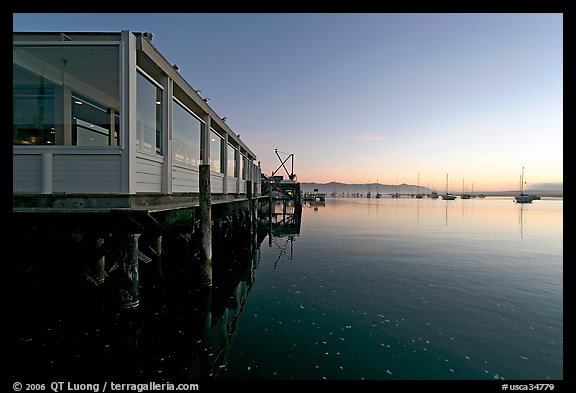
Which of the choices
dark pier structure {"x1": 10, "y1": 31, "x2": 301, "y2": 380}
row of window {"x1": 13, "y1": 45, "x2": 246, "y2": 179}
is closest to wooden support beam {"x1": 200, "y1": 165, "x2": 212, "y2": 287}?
dark pier structure {"x1": 10, "y1": 31, "x2": 301, "y2": 380}

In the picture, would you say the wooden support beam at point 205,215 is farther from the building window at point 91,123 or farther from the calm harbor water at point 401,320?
the building window at point 91,123

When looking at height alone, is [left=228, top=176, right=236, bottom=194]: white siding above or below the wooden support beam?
above

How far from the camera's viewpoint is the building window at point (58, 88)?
6250 mm

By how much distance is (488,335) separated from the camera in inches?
272

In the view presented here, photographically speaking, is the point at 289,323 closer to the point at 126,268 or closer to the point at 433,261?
the point at 126,268

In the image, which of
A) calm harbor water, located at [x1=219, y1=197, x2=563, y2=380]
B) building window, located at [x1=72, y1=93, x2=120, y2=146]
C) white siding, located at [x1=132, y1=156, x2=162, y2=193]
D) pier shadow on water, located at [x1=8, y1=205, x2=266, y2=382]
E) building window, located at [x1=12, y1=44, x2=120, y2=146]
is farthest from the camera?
building window, located at [x1=72, y1=93, x2=120, y2=146]

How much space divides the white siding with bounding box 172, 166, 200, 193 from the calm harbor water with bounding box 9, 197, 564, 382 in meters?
3.26

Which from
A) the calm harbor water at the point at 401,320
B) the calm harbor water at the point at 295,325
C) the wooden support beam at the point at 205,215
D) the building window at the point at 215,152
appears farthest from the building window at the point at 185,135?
the calm harbor water at the point at 401,320

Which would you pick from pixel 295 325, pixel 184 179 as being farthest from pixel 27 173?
pixel 295 325

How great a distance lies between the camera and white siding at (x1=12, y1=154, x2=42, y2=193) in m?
5.89

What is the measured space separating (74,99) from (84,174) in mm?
3329

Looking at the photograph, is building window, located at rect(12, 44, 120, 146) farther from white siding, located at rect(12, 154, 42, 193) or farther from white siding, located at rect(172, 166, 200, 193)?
white siding, located at rect(172, 166, 200, 193)
